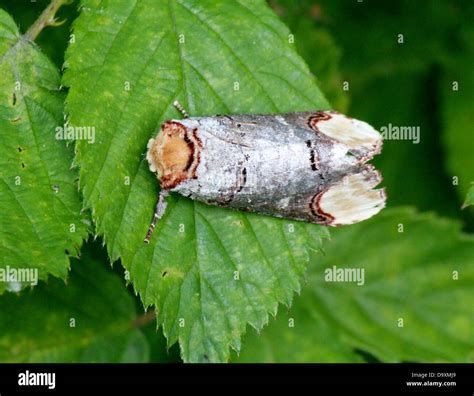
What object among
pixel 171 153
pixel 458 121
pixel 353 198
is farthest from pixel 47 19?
pixel 458 121

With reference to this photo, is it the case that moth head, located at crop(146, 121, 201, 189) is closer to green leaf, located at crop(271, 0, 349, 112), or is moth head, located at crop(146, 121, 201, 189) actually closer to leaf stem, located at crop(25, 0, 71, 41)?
leaf stem, located at crop(25, 0, 71, 41)

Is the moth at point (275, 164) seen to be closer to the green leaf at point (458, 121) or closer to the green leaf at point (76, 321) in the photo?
the green leaf at point (76, 321)

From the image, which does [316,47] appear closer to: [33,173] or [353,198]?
[353,198]

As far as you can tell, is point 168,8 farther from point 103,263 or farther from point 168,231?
point 103,263

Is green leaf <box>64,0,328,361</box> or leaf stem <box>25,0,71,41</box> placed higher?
leaf stem <box>25,0,71,41</box>

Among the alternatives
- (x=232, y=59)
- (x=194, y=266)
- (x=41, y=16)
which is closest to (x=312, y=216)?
(x=194, y=266)

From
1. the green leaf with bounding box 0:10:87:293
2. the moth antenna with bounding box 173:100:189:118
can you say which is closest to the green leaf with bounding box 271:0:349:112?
the moth antenna with bounding box 173:100:189:118
